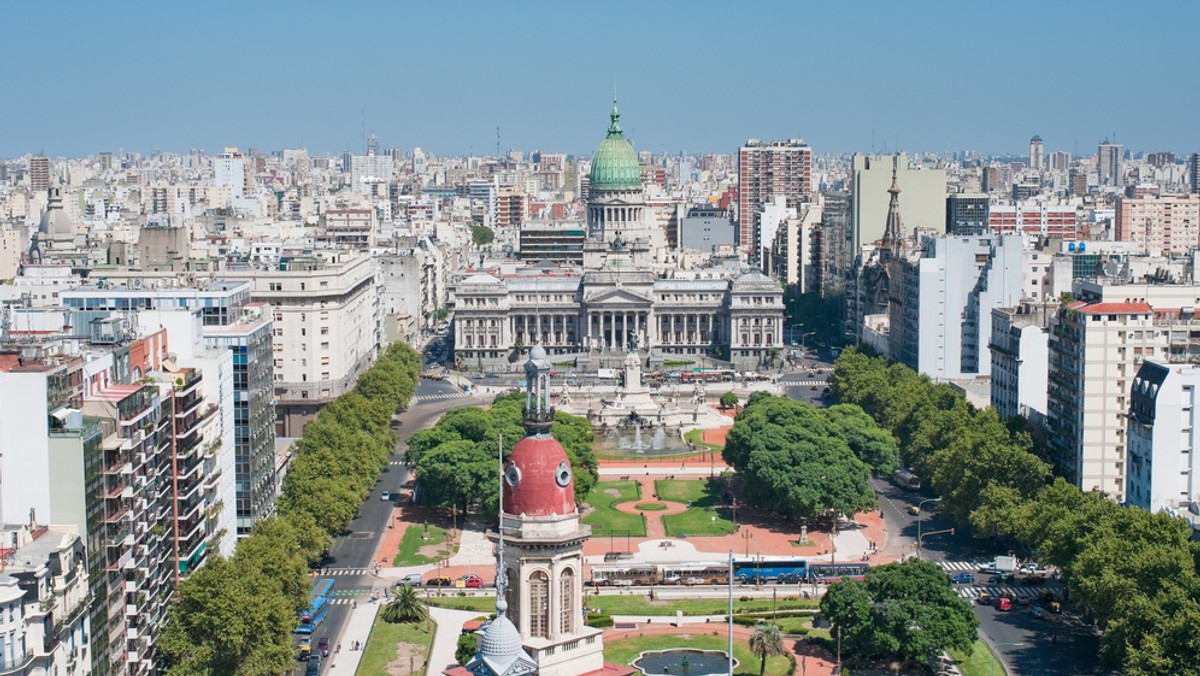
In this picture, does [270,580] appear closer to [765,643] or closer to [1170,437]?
[765,643]

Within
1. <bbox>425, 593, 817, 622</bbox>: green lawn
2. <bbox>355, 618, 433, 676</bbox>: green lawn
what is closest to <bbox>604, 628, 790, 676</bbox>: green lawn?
<bbox>425, 593, 817, 622</bbox>: green lawn

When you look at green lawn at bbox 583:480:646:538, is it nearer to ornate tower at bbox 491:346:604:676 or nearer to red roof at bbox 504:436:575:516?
ornate tower at bbox 491:346:604:676

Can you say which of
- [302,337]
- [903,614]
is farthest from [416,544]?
[302,337]

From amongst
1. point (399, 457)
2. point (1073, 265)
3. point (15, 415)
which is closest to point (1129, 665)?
point (15, 415)

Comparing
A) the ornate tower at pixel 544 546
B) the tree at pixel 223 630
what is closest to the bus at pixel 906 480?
the tree at pixel 223 630

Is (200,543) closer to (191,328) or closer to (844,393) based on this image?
(191,328)

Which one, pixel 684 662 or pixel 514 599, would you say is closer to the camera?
pixel 514 599

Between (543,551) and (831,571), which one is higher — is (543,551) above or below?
above
